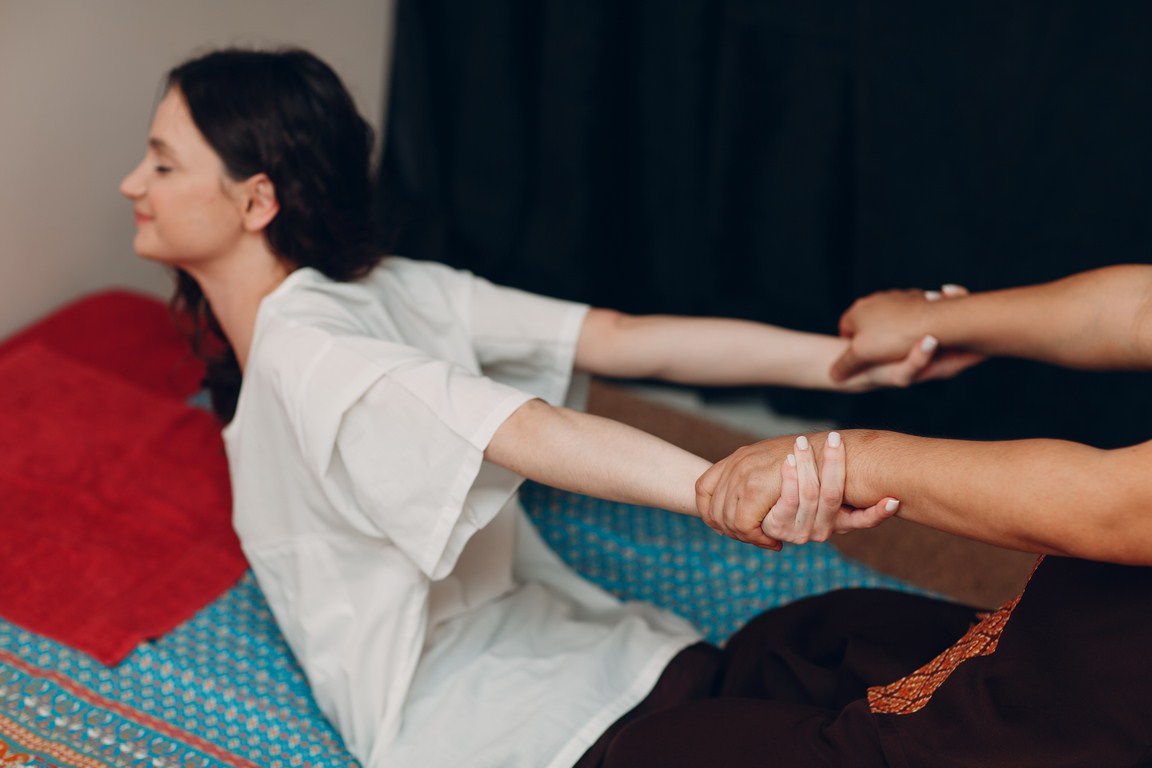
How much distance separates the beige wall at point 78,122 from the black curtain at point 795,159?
0.56 metres

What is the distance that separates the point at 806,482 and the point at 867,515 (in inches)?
2.6

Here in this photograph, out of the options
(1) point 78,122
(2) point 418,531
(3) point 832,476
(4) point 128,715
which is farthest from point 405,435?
(1) point 78,122

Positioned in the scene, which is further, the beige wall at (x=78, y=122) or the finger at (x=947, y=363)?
the beige wall at (x=78, y=122)

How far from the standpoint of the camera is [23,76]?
2.10m

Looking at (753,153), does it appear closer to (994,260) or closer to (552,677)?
(994,260)

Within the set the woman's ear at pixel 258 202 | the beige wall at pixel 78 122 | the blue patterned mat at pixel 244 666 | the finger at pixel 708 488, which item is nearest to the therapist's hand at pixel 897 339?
the blue patterned mat at pixel 244 666

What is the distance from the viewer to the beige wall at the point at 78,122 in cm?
212

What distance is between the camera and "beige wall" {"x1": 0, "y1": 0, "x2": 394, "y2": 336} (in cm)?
212

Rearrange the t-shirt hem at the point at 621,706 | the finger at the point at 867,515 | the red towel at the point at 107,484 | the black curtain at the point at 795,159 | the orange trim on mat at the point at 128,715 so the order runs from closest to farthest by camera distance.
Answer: the finger at the point at 867,515 < the t-shirt hem at the point at 621,706 < the orange trim on mat at the point at 128,715 < the red towel at the point at 107,484 < the black curtain at the point at 795,159

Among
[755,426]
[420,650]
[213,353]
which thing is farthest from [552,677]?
[755,426]

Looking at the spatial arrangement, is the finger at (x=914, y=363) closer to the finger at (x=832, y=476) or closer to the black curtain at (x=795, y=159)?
the finger at (x=832, y=476)

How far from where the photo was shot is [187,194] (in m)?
1.54

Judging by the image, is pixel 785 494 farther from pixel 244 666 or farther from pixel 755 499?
pixel 244 666

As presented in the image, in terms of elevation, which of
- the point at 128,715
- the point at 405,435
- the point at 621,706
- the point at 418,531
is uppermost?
the point at 405,435
